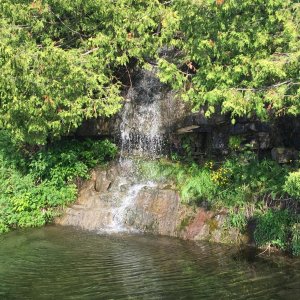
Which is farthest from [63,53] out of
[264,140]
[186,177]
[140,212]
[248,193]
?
[264,140]

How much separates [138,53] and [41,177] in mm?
6472

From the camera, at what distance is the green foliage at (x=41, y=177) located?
50.5ft

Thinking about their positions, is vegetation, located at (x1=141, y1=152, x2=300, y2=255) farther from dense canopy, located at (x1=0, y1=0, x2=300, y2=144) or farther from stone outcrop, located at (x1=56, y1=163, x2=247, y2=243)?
dense canopy, located at (x1=0, y1=0, x2=300, y2=144)

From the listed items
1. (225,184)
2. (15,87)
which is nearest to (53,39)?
(15,87)

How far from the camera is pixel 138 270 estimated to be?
1031 cm

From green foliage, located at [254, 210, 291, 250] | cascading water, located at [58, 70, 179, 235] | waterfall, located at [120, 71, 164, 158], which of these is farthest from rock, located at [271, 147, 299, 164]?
waterfall, located at [120, 71, 164, 158]

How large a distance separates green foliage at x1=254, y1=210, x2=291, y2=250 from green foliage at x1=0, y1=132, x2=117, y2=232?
6910mm

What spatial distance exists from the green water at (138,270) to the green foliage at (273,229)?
20.8 inches

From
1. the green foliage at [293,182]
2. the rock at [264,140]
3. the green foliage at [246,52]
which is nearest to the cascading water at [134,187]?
the rock at [264,140]

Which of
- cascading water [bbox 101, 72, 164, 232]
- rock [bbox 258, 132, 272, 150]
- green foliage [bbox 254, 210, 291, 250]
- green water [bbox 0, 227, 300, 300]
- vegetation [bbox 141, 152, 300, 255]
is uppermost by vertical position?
cascading water [bbox 101, 72, 164, 232]

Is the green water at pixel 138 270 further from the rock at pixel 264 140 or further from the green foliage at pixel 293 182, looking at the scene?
the rock at pixel 264 140

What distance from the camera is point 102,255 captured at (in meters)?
11.4

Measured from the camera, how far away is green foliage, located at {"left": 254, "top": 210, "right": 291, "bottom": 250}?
11.4m

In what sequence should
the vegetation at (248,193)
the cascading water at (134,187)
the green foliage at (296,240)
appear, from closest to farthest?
the green foliage at (296,240) < the vegetation at (248,193) < the cascading water at (134,187)
